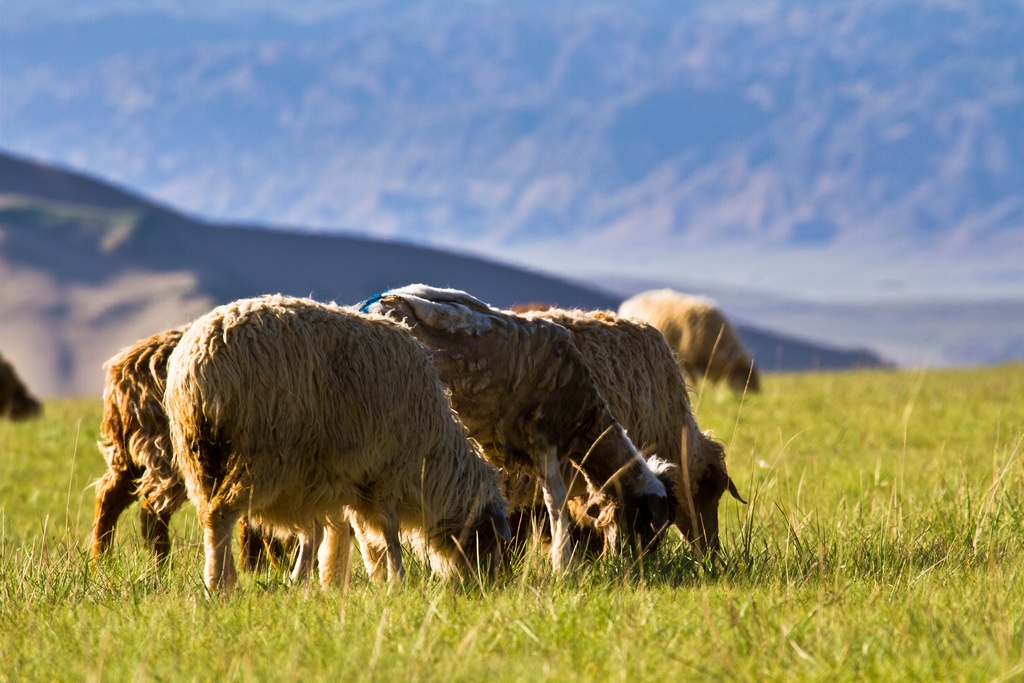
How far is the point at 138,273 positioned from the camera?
14738 cm

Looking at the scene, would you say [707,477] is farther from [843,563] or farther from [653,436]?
[843,563]

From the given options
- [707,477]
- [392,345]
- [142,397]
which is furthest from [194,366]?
[707,477]

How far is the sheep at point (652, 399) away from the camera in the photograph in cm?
652

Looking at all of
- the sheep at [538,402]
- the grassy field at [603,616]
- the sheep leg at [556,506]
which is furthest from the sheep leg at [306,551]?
the sheep leg at [556,506]

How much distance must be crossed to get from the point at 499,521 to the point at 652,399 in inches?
59.4

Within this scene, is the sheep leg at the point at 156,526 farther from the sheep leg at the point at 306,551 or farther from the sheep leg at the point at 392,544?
the sheep leg at the point at 392,544

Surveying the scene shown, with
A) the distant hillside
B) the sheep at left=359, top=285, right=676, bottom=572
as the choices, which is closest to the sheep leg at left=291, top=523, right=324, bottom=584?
the sheep at left=359, top=285, right=676, bottom=572

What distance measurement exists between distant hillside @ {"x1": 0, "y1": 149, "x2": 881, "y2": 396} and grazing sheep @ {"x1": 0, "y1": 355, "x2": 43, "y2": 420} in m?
103

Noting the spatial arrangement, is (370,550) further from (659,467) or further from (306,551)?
(659,467)

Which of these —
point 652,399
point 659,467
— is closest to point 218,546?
point 659,467

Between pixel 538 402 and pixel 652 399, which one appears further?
pixel 652 399

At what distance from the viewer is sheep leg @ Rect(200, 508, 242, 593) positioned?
4.77 metres

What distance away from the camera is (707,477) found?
6.78 m

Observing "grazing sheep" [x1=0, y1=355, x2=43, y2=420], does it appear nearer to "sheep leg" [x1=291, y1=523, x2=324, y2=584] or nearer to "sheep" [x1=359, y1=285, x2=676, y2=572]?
"sheep leg" [x1=291, y1=523, x2=324, y2=584]
